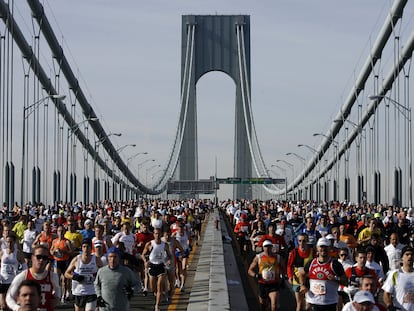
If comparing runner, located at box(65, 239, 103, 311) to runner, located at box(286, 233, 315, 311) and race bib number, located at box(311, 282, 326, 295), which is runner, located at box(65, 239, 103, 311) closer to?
runner, located at box(286, 233, 315, 311)

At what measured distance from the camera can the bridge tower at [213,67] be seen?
148 metres

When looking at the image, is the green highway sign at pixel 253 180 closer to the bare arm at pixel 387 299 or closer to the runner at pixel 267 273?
the runner at pixel 267 273

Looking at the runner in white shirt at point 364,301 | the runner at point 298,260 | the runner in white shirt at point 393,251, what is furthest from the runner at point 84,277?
the runner in white shirt at point 364,301

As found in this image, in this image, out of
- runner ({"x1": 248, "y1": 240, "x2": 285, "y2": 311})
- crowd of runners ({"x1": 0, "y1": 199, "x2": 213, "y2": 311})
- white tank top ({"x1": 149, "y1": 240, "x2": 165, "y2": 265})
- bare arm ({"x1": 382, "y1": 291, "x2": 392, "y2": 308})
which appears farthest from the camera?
white tank top ({"x1": 149, "y1": 240, "x2": 165, "y2": 265})

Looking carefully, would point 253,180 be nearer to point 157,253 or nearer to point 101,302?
point 157,253

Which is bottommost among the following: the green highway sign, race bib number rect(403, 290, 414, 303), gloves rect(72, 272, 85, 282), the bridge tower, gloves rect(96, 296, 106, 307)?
gloves rect(96, 296, 106, 307)

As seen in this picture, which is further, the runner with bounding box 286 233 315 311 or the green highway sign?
the green highway sign

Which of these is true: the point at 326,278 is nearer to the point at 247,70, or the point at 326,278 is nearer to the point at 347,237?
the point at 347,237

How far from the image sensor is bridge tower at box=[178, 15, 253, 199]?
147750 millimetres

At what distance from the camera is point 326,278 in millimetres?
11828

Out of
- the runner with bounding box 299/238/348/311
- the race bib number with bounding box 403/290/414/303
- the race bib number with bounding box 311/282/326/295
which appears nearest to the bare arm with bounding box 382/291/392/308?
the race bib number with bounding box 403/290/414/303

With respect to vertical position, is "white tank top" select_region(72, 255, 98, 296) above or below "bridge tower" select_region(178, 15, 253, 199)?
below

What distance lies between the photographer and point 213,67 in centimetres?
15338

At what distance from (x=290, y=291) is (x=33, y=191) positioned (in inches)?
1450
